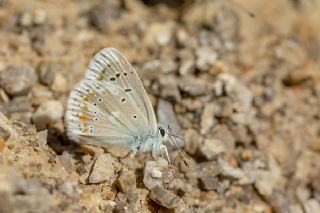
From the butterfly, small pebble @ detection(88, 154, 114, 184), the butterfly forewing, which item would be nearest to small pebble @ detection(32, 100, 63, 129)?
the butterfly

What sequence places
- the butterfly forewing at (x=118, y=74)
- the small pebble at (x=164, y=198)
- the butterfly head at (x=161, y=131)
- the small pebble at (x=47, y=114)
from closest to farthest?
the small pebble at (x=164, y=198) < the butterfly forewing at (x=118, y=74) < the butterfly head at (x=161, y=131) < the small pebble at (x=47, y=114)

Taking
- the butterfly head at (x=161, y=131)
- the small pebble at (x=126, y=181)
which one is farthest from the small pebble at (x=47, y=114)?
the small pebble at (x=126, y=181)

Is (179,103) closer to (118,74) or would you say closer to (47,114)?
(118,74)

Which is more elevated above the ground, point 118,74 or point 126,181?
point 118,74

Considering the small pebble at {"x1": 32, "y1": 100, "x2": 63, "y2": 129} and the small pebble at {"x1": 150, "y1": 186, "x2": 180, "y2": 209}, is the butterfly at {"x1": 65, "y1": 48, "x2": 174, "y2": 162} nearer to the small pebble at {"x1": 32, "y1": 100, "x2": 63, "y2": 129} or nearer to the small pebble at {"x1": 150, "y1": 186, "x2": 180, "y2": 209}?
the small pebble at {"x1": 32, "y1": 100, "x2": 63, "y2": 129}

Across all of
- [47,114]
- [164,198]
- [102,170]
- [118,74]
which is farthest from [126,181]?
[47,114]

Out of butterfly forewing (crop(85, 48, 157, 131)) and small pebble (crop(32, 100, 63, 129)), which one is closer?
butterfly forewing (crop(85, 48, 157, 131))

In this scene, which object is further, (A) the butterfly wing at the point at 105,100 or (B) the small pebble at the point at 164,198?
(A) the butterfly wing at the point at 105,100

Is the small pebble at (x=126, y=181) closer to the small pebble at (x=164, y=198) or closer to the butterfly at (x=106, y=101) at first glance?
the small pebble at (x=164, y=198)
